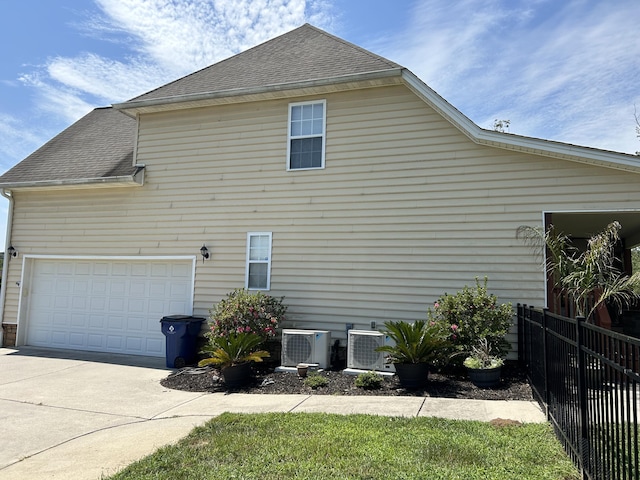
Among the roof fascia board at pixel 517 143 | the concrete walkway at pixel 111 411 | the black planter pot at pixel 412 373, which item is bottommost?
the concrete walkway at pixel 111 411

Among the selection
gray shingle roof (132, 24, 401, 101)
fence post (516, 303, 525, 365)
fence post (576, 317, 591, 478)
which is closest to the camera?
fence post (576, 317, 591, 478)

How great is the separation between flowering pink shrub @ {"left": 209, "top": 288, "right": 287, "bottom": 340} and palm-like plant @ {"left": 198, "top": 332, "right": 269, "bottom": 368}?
1.29 ft

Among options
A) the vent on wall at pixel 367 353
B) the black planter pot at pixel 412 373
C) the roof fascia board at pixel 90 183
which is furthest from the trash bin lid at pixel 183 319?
the black planter pot at pixel 412 373

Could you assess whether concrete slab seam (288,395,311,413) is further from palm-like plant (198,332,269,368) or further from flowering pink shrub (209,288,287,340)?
flowering pink shrub (209,288,287,340)

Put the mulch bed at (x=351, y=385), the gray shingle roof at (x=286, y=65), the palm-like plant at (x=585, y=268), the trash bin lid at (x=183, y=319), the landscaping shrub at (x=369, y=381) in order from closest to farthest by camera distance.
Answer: the mulch bed at (x=351, y=385) → the landscaping shrub at (x=369, y=381) → the palm-like plant at (x=585, y=268) → the trash bin lid at (x=183, y=319) → the gray shingle roof at (x=286, y=65)

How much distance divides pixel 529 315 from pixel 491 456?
258 cm

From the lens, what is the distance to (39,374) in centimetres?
814

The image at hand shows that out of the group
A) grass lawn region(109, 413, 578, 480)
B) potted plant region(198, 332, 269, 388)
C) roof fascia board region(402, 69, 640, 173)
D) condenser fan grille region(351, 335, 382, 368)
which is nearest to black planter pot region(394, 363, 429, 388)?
condenser fan grille region(351, 335, 382, 368)

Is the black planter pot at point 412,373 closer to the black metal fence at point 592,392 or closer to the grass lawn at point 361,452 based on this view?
the grass lawn at point 361,452

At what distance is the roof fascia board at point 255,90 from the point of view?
27.3 ft

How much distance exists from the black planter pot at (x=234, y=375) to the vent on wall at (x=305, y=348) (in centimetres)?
99

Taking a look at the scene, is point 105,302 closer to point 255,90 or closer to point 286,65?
point 255,90

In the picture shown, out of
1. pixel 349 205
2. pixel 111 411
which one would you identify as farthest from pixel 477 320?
pixel 111 411

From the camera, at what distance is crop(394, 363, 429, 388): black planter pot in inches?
258
